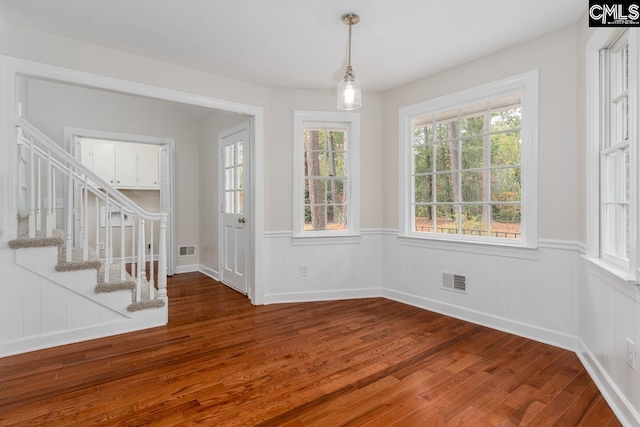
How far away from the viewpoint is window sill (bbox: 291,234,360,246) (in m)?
4.02

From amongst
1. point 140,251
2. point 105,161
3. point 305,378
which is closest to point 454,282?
point 305,378

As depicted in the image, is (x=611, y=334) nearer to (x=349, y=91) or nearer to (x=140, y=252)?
(x=349, y=91)

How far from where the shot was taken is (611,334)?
204cm

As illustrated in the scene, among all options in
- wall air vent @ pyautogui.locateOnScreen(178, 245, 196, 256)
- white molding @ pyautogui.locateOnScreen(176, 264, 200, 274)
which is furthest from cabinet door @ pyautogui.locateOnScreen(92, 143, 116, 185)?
white molding @ pyautogui.locateOnScreen(176, 264, 200, 274)

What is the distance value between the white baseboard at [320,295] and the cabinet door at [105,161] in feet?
12.5

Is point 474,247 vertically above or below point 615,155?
below

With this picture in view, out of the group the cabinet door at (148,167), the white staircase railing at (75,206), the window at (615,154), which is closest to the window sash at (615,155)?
the window at (615,154)

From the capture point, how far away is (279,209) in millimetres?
3980

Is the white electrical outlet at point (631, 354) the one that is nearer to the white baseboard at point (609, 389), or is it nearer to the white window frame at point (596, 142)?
the white baseboard at point (609, 389)

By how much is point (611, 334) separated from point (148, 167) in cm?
654

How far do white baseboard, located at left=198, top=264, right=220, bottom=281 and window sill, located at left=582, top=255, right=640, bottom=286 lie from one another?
4407 mm

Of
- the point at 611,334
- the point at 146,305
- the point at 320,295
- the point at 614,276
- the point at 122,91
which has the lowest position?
the point at 320,295

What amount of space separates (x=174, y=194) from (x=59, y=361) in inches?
133

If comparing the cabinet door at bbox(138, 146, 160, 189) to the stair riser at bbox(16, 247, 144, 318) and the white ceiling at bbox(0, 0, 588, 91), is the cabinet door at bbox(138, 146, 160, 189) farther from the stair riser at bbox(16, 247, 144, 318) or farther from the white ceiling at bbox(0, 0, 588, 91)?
the stair riser at bbox(16, 247, 144, 318)
